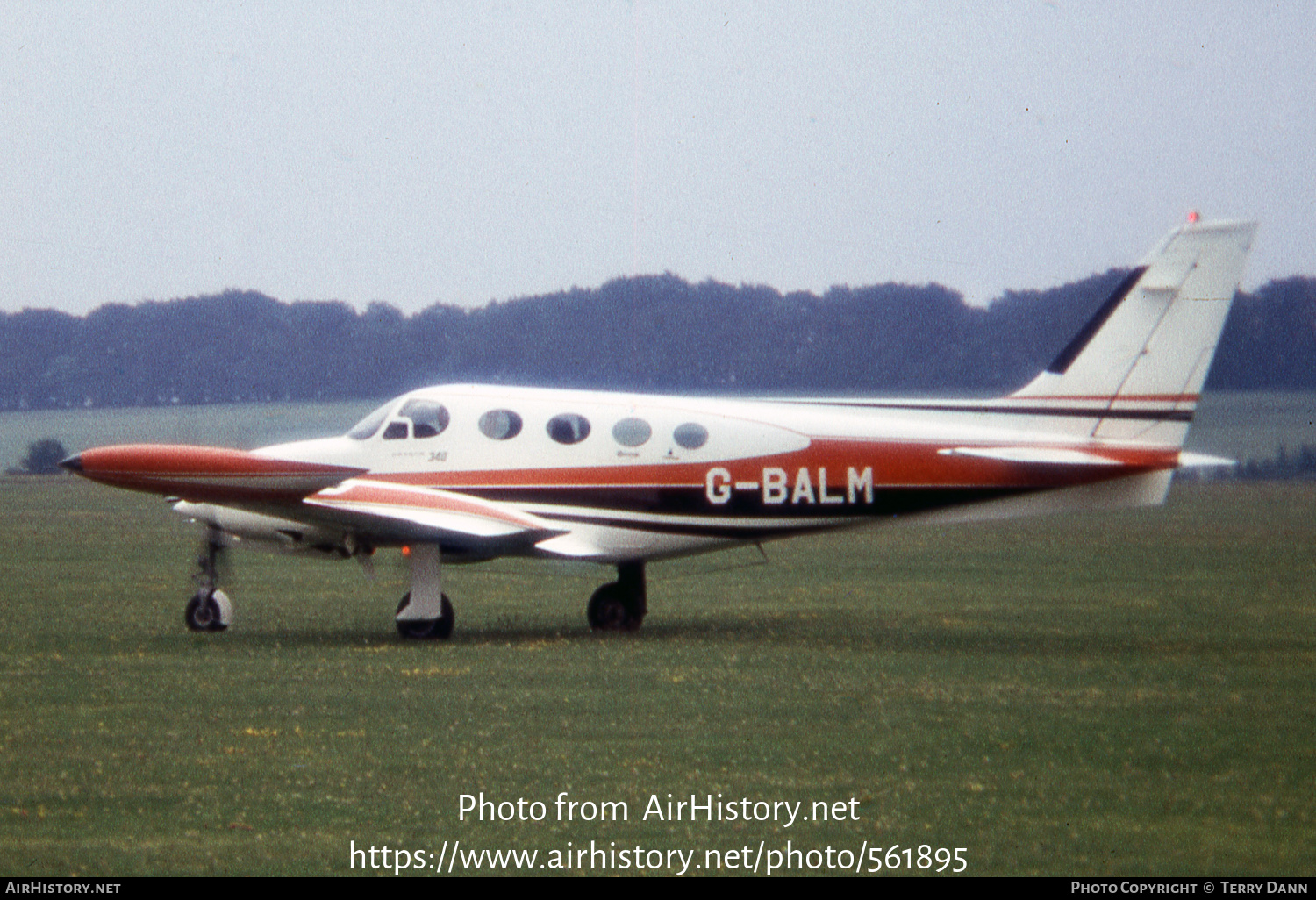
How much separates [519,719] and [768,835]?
176 inches

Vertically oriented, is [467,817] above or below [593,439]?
below

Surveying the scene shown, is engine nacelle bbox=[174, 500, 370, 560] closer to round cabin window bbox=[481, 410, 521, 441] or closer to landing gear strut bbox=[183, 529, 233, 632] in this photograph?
landing gear strut bbox=[183, 529, 233, 632]

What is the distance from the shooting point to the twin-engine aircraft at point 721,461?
19344mm

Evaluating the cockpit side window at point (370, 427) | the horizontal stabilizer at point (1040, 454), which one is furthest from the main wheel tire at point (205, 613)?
the horizontal stabilizer at point (1040, 454)

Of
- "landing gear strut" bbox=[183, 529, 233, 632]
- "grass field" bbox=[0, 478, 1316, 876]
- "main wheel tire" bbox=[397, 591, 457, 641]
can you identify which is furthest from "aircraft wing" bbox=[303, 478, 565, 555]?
"landing gear strut" bbox=[183, 529, 233, 632]

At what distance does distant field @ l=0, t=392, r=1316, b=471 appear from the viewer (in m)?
32.9

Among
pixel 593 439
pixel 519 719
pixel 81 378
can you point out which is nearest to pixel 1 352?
pixel 81 378

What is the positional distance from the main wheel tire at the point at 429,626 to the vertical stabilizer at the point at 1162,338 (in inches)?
291

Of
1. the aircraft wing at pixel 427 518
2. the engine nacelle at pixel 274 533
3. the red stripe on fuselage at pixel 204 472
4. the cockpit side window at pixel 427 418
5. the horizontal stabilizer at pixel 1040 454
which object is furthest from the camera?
the cockpit side window at pixel 427 418

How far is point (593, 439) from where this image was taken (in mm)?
20656

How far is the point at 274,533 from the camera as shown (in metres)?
20.1

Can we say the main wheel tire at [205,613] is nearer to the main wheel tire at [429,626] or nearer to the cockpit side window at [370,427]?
the main wheel tire at [429,626]
